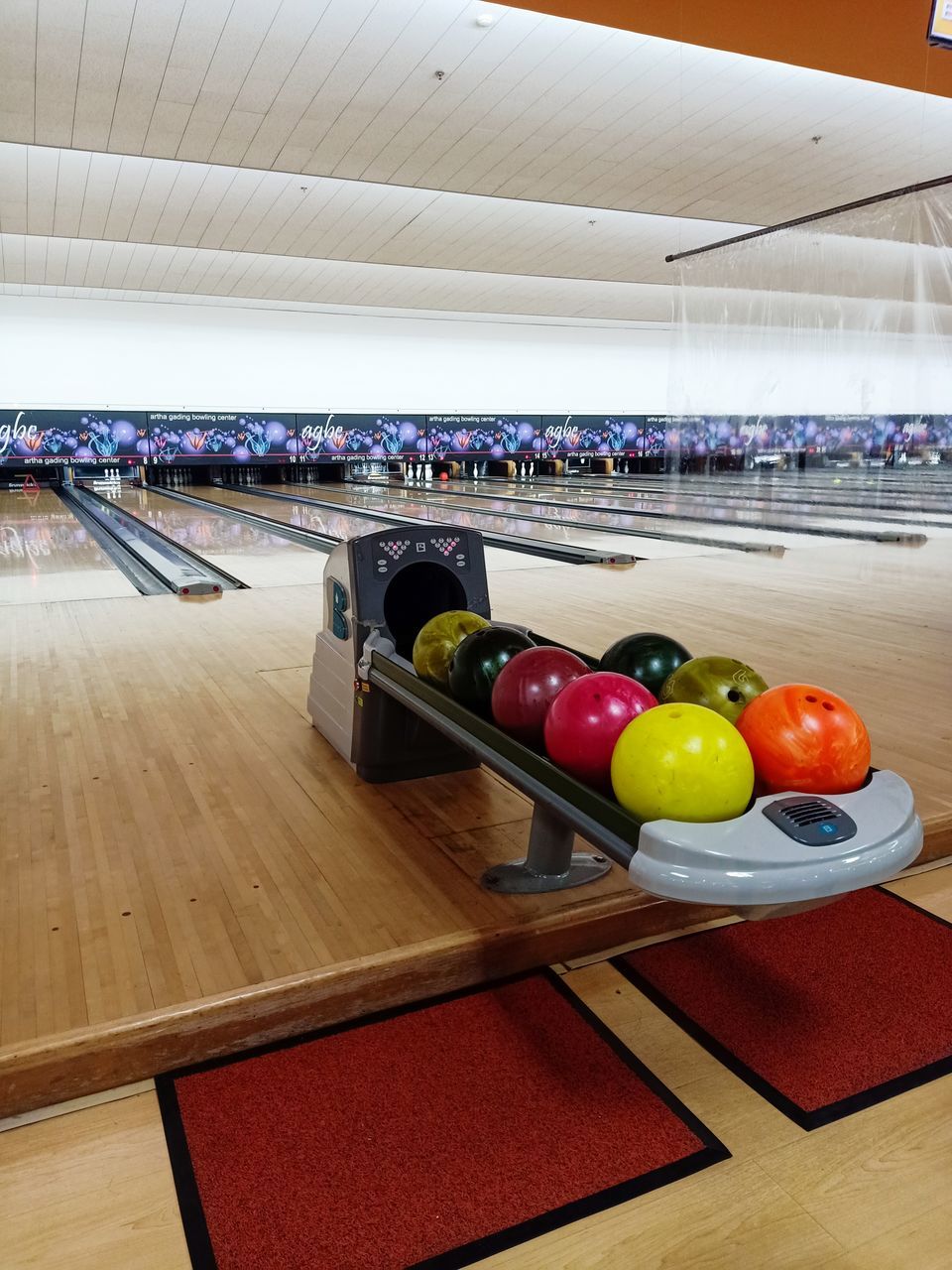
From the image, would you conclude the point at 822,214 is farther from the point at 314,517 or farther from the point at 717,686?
the point at 717,686

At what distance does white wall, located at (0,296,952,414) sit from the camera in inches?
343

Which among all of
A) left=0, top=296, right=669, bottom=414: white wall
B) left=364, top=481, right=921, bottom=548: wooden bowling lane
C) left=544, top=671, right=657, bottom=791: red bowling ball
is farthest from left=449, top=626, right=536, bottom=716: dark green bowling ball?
left=0, top=296, right=669, bottom=414: white wall

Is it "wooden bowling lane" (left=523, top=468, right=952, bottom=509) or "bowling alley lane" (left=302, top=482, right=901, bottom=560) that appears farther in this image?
"wooden bowling lane" (left=523, top=468, right=952, bottom=509)

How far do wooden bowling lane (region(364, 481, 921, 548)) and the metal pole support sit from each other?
513cm

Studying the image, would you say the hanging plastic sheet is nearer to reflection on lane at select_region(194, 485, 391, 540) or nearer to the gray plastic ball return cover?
reflection on lane at select_region(194, 485, 391, 540)

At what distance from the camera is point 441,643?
6.36 feet

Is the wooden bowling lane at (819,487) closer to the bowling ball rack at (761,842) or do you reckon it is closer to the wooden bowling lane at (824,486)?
the wooden bowling lane at (824,486)

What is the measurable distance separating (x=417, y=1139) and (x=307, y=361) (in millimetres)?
13196

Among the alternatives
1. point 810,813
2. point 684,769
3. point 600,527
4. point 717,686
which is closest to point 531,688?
point 717,686

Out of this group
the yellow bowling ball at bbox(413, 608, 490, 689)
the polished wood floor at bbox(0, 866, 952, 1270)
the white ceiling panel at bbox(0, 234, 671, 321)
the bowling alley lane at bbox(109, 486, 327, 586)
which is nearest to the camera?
the polished wood floor at bbox(0, 866, 952, 1270)

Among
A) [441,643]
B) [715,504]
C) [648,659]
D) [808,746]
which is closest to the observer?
[808,746]

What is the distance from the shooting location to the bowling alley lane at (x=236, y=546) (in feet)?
16.9

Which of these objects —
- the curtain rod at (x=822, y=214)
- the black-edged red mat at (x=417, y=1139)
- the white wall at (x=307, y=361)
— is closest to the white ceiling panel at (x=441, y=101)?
the curtain rod at (x=822, y=214)

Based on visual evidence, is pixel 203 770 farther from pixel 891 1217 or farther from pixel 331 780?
pixel 891 1217
